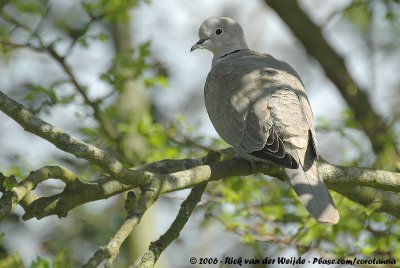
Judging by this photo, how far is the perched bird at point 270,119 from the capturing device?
3.50 m

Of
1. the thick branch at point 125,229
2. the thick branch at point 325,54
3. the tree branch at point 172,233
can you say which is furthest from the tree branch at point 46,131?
the thick branch at point 325,54

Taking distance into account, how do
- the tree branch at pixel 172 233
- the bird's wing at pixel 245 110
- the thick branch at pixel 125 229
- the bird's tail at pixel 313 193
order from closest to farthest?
the thick branch at pixel 125 229 < the tree branch at pixel 172 233 < the bird's tail at pixel 313 193 < the bird's wing at pixel 245 110

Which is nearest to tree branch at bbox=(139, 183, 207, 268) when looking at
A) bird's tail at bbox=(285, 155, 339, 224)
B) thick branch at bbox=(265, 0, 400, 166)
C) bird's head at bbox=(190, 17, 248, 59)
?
bird's tail at bbox=(285, 155, 339, 224)

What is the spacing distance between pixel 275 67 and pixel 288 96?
1.64ft

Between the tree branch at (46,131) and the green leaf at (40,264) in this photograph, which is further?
A: the tree branch at (46,131)

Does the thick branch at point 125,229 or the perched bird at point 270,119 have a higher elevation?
the thick branch at point 125,229

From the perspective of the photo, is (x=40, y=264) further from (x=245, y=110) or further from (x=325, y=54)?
(x=325, y=54)

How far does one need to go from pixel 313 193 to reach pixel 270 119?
0.56 m

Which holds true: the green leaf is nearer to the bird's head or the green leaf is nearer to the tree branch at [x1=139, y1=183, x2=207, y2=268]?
the tree branch at [x1=139, y1=183, x2=207, y2=268]

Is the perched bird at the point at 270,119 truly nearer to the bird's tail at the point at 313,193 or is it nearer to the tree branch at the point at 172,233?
the bird's tail at the point at 313,193

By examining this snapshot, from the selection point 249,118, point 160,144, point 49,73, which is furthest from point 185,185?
point 49,73

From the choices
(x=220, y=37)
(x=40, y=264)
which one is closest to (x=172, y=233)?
(x=40, y=264)

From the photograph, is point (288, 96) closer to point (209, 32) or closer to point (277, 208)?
point (277, 208)

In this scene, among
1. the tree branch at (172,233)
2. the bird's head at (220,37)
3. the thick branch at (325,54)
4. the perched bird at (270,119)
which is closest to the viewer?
the tree branch at (172,233)
